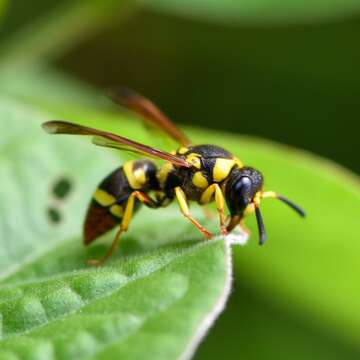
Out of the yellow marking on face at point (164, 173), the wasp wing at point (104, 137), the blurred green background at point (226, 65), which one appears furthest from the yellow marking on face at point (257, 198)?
the blurred green background at point (226, 65)

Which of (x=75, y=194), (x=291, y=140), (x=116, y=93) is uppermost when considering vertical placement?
(x=116, y=93)

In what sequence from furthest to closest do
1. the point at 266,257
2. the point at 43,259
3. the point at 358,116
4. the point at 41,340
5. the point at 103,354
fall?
the point at 358,116 → the point at 266,257 → the point at 43,259 → the point at 41,340 → the point at 103,354

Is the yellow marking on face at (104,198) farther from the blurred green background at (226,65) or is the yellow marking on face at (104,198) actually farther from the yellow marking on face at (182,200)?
the blurred green background at (226,65)

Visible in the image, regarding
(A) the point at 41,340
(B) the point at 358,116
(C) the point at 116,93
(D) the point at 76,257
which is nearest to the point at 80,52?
(B) the point at 358,116

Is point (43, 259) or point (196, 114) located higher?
point (43, 259)

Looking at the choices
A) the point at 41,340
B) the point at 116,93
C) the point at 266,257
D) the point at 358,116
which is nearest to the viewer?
the point at 41,340

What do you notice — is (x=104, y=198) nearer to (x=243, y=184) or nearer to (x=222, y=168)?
(x=222, y=168)

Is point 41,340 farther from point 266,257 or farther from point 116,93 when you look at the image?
point 266,257

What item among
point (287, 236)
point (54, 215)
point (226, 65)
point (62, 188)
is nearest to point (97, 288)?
point (54, 215)
